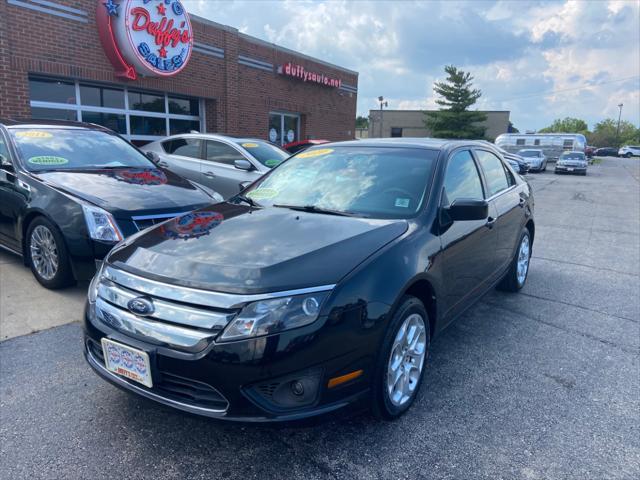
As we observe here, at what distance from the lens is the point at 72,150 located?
532 cm

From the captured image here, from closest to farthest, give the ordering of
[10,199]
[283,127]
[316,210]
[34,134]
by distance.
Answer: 1. [316,210]
2. [10,199]
3. [34,134]
4. [283,127]

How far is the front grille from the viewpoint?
84.4 inches

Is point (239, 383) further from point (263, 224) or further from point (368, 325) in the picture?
point (263, 224)

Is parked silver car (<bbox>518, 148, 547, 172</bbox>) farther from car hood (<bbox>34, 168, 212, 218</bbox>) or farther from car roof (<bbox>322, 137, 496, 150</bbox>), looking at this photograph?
car hood (<bbox>34, 168, 212, 218</bbox>)

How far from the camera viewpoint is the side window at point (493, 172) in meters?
4.18

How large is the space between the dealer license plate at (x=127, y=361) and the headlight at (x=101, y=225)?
195 cm

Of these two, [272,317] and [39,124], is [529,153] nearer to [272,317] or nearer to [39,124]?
[39,124]

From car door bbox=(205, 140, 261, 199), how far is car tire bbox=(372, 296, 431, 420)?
5.34 metres

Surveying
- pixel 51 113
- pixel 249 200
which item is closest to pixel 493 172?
pixel 249 200

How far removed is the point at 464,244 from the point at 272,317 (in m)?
1.80

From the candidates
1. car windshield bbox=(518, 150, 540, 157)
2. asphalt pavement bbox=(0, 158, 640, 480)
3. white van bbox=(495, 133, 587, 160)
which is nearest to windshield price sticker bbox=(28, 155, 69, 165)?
asphalt pavement bbox=(0, 158, 640, 480)

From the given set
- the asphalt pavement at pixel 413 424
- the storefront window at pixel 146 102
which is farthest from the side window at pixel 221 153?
the storefront window at pixel 146 102

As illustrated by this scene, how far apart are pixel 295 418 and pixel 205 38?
43.4 feet

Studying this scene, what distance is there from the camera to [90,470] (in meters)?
2.24
